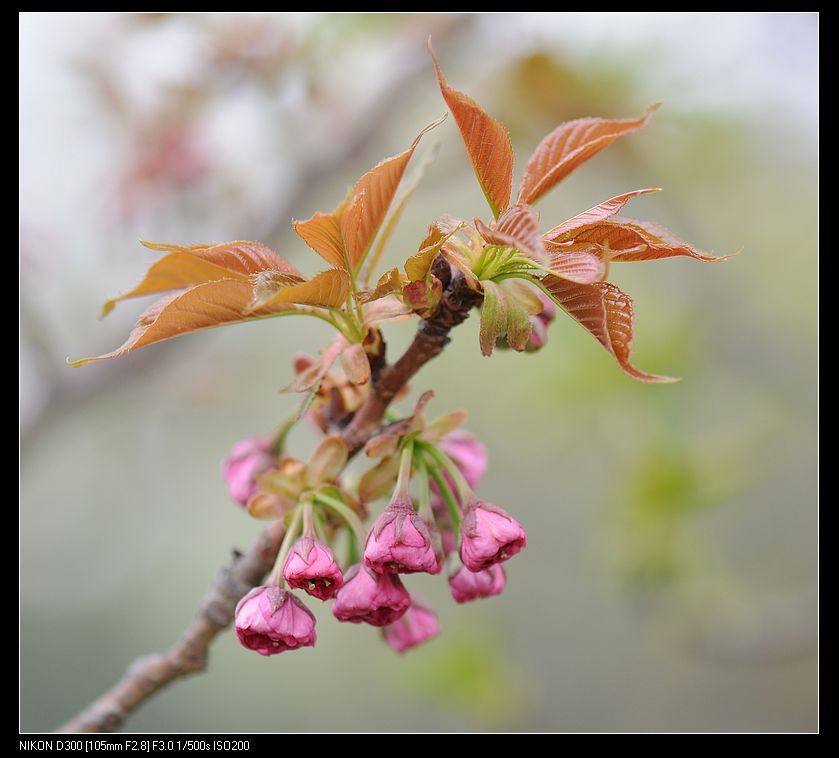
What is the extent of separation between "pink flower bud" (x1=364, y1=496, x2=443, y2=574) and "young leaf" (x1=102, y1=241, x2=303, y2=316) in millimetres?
198

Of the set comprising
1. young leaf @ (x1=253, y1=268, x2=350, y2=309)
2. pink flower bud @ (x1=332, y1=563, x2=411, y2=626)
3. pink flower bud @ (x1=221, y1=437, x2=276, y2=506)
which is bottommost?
pink flower bud @ (x1=332, y1=563, x2=411, y2=626)

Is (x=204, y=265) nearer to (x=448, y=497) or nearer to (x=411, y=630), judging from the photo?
(x=448, y=497)

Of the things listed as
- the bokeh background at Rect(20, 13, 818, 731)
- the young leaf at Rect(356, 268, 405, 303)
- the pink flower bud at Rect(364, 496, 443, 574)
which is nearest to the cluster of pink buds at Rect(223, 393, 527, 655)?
the pink flower bud at Rect(364, 496, 443, 574)

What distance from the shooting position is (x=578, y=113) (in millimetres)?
2076

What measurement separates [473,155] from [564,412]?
1611 mm

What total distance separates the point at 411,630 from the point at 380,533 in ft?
0.64

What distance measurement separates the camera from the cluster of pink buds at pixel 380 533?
1.90 feet

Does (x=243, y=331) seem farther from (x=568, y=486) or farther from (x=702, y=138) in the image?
(x=568, y=486)

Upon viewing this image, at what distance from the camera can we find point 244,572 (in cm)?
70

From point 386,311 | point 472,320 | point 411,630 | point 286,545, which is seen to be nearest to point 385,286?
point 386,311

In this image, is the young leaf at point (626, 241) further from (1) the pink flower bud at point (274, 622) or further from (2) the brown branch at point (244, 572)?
(1) the pink flower bud at point (274, 622)

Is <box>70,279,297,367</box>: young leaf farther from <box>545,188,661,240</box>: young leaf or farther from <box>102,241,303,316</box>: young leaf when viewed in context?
<box>545,188,661,240</box>: young leaf

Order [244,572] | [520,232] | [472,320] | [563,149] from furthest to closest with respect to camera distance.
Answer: [472,320] < [244,572] < [563,149] < [520,232]

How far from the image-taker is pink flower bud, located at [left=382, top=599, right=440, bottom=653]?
72cm
